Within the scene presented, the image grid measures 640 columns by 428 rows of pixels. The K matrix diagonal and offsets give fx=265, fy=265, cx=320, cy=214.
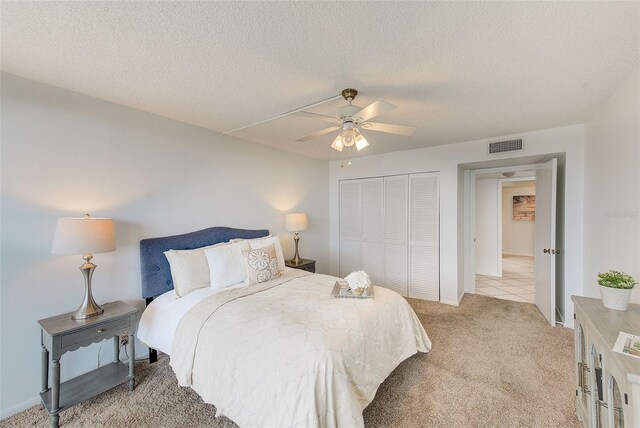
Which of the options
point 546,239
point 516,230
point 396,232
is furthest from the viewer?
point 516,230

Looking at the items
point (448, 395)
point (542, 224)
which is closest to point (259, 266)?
point (448, 395)

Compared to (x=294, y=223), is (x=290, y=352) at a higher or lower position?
lower

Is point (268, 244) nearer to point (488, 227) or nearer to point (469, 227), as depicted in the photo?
point (469, 227)

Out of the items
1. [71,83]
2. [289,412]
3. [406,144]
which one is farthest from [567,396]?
[71,83]

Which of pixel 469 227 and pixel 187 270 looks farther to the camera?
pixel 469 227

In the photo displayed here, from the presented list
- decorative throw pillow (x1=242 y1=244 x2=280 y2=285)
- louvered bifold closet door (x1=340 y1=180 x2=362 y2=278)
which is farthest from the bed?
louvered bifold closet door (x1=340 y1=180 x2=362 y2=278)

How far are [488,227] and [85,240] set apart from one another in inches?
259

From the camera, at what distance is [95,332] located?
1.96m

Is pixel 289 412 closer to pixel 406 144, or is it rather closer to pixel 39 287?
pixel 39 287

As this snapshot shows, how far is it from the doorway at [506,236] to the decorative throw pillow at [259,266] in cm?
377

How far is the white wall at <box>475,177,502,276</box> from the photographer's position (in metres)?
5.68

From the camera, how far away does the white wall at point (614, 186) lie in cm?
190

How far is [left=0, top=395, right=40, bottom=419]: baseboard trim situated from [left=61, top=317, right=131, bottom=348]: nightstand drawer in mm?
681

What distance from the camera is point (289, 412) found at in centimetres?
141
